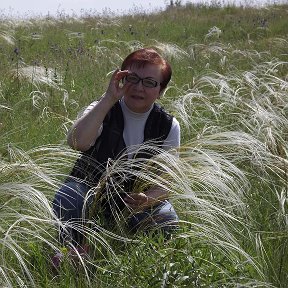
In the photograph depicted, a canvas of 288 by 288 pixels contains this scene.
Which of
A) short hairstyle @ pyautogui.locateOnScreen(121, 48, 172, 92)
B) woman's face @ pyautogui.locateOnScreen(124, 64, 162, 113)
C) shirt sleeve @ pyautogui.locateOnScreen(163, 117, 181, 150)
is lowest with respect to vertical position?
shirt sleeve @ pyautogui.locateOnScreen(163, 117, 181, 150)

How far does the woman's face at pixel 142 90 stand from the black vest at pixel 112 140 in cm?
7

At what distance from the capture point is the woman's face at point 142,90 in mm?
2867

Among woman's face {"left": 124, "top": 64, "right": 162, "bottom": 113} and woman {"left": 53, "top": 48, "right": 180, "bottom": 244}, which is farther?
woman's face {"left": 124, "top": 64, "right": 162, "bottom": 113}

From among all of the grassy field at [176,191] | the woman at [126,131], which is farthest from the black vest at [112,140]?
the grassy field at [176,191]

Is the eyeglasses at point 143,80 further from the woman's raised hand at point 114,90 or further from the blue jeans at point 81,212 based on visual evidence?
the blue jeans at point 81,212

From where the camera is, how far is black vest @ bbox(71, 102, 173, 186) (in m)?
2.73

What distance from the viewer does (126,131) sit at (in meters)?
2.93

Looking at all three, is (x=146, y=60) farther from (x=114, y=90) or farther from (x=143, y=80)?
(x=114, y=90)

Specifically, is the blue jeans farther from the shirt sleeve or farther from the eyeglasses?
the eyeglasses

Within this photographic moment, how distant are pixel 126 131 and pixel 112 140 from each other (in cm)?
11

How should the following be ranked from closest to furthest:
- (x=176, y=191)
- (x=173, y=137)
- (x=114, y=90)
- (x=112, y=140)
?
(x=176, y=191)
(x=114, y=90)
(x=112, y=140)
(x=173, y=137)

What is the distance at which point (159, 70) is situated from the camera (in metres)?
2.92

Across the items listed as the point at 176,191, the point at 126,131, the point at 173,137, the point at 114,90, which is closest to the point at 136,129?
the point at 126,131

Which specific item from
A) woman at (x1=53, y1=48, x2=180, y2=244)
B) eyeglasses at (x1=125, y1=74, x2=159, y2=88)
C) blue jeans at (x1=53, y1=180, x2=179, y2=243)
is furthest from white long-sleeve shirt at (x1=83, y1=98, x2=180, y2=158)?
blue jeans at (x1=53, y1=180, x2=179, y2=243)
